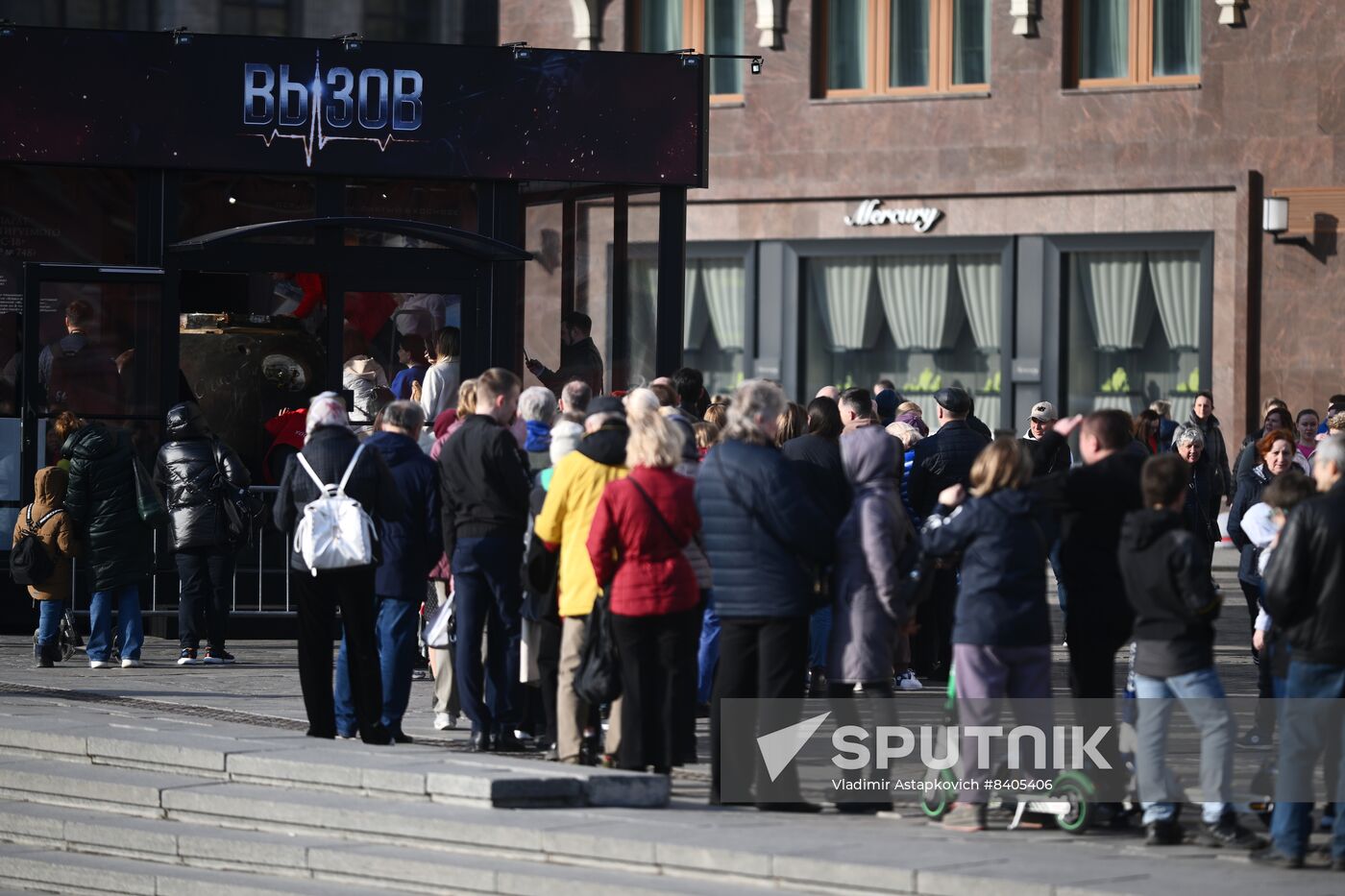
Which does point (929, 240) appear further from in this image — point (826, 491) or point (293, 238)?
point (826, 491)

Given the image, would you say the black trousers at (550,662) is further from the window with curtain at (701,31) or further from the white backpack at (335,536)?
the window with curtain at (701,31)

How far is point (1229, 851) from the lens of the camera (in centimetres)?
867

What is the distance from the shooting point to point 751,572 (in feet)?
31.7

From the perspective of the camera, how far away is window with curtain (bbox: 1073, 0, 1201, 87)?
29719 millimetres

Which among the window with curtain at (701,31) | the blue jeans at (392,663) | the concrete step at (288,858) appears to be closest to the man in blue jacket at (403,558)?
the blue jeans at (392,663)

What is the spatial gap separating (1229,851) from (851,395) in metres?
4.76

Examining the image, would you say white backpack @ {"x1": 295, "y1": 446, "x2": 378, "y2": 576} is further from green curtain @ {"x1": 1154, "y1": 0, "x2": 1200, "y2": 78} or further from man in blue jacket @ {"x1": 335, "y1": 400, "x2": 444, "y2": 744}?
green curtain @ {"x1": 1154, "y1": 0, "x2": 1200, "y2": 78}

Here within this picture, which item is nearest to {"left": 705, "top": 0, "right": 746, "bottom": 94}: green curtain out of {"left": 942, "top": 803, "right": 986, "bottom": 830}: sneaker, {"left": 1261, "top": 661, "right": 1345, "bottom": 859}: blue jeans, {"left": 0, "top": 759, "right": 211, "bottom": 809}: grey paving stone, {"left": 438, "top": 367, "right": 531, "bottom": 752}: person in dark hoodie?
{"left": 438, "top": 367, "right": 531, "bottom": 752}: person in dark hoodie

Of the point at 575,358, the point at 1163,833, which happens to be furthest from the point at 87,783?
the point at 575,358

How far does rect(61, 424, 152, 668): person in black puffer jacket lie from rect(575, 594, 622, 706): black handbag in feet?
16.4

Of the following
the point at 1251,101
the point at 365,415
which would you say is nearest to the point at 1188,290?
the point at 1251,101

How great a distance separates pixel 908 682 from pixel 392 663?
156 inches

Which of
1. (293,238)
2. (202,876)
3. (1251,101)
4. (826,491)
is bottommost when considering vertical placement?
(202,876)

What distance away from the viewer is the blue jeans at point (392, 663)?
11.2 metres
